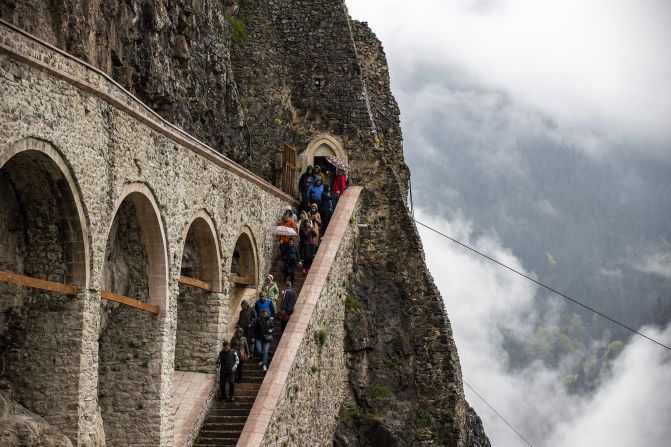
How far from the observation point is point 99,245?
19.9 metres

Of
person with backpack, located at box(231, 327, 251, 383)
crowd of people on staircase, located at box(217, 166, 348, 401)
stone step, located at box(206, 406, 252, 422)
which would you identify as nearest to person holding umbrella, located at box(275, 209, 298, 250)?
crowd of people on staircase, located at box(217, 166, 348, 401)

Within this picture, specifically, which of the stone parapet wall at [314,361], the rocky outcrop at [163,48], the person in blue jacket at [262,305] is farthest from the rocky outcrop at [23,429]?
the person in blue jacket at [262,305]

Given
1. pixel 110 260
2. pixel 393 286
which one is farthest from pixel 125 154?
pixel 393 286

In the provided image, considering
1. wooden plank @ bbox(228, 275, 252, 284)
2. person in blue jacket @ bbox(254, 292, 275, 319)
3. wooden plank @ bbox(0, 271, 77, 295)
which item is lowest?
wooden plank @ bbox(0, 271, 77, 295)

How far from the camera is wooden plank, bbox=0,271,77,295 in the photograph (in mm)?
17438

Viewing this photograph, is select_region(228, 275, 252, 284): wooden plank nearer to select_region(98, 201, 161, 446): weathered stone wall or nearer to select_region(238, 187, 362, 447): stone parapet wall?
select_region(238, 187, 362, 447): stone parapet wall

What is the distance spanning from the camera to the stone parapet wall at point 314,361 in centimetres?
2397

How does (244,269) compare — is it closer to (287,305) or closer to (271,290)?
(271,290)

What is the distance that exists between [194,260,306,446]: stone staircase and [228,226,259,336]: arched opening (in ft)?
8.01

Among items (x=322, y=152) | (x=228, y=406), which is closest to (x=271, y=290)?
(x=228, y=406)

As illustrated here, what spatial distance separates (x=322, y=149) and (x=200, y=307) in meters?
9.53

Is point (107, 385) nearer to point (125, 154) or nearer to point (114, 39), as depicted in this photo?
point (125, 154)

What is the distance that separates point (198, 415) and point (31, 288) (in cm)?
535

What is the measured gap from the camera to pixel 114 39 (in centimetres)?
2503
